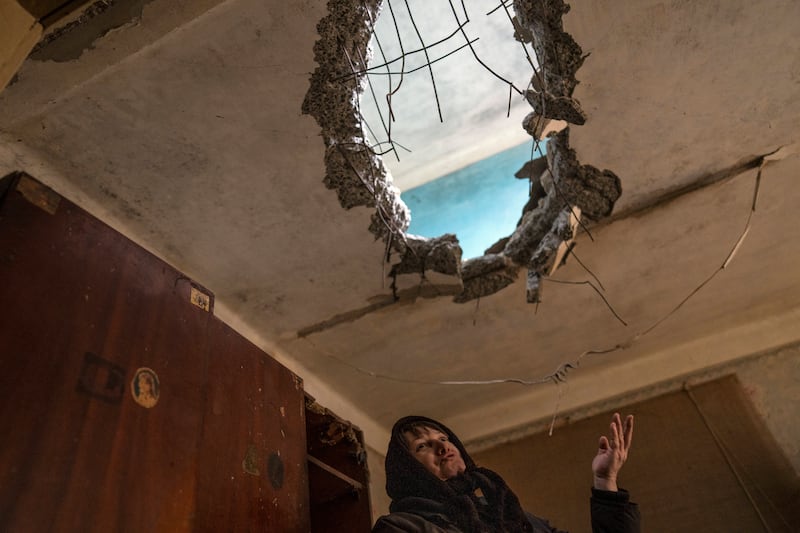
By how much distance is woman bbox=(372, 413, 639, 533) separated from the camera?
5.09ft

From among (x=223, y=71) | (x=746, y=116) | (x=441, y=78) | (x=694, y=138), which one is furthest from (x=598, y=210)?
(x=223, y=71)

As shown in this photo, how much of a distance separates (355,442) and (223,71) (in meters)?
1.28

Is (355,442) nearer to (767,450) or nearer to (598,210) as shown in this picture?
(598,210)

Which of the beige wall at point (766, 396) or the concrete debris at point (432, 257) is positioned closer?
the concrete debris at point (432, 257)

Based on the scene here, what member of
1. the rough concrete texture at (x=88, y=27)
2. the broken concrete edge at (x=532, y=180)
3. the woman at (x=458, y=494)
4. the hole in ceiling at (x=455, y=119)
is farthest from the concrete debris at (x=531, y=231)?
the rough concrete texture at (x=88, y=27)

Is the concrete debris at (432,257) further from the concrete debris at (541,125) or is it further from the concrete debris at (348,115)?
the concrete debris at (541,125)

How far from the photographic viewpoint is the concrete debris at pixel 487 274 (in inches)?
96.3

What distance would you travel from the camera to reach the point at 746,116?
2.04 meters

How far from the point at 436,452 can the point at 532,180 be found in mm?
1160

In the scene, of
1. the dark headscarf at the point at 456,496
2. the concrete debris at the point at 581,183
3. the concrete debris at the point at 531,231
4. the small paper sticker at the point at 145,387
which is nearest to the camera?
the small paper sticker at the point at 145,387

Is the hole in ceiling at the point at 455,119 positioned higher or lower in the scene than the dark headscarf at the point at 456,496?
higher

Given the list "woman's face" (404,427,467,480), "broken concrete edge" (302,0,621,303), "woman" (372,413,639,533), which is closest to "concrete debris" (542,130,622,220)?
"broken concrete edge" (302,0,621,303)

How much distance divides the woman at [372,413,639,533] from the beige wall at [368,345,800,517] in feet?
3.72

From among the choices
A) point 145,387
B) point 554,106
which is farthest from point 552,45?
point 145,387
